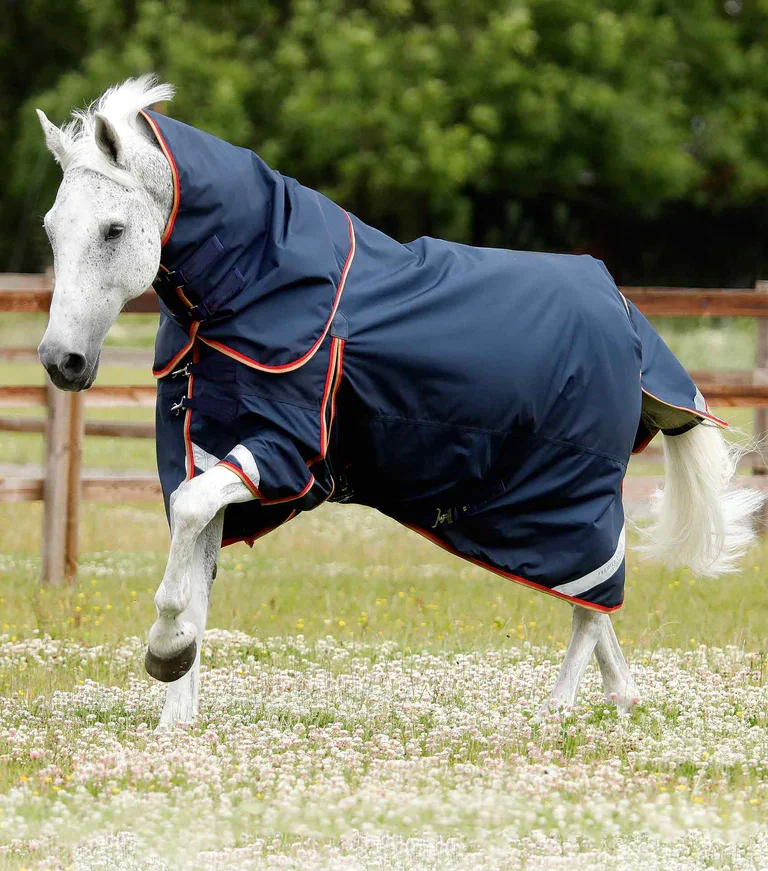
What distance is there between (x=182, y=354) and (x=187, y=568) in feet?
2.27

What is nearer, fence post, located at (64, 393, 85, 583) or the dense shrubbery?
fence post, located at (64, 393, 85, 583)

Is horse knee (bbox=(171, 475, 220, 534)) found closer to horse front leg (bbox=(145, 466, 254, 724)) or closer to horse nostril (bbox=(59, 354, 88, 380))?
horse front leg (bbox=(145, 466, 254, 724))

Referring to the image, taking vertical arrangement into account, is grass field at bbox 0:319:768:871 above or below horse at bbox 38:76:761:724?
below

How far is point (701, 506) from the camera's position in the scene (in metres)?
5.40

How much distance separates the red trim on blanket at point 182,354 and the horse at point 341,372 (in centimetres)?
2

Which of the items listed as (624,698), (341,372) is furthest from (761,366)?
(341,372)

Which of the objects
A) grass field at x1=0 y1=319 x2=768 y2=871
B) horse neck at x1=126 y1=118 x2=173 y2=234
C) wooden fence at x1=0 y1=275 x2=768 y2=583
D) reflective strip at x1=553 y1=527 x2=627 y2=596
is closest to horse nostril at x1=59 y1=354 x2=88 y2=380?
horse neck at x1=126 y1=118 x2=173 y2=234

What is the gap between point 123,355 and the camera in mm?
10258

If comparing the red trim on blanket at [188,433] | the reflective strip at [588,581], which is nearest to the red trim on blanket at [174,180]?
the red trim on blanket at [188,433]

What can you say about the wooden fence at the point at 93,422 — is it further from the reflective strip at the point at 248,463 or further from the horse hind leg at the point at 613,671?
the horse hind leg at the point at 613,671

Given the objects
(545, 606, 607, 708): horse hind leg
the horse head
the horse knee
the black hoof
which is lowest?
(545, 606, 607, 708): horse hind leg

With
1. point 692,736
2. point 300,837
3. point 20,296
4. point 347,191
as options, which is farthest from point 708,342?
point 300,837

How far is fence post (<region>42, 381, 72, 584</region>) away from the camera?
774 cm

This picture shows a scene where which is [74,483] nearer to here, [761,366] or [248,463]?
[248,463]
